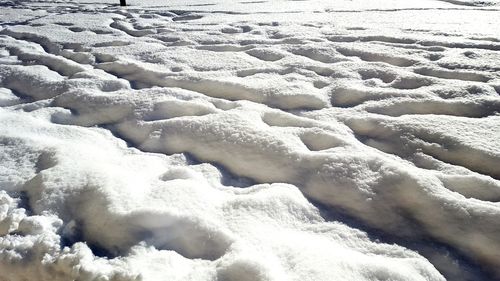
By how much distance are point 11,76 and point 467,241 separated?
79.7 inches

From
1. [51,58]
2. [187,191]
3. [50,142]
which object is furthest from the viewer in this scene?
[51,58]

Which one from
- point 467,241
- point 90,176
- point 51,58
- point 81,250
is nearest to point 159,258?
point 81,250

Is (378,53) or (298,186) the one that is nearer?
(298,186)

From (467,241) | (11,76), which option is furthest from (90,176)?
(11,76)

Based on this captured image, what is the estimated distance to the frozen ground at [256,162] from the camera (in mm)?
801

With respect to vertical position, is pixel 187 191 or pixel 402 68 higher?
pixel 402 68

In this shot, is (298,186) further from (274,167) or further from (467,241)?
(467,241)

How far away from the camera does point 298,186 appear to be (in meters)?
1.02

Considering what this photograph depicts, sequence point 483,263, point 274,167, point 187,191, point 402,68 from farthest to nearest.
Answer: point 402,68 → point 274,167 → point 187,191 → point 483,263

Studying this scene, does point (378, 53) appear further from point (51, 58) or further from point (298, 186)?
point (51, 58)

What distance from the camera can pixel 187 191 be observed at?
3.22ft

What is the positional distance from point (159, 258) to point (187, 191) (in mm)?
219

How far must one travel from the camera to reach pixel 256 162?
112 cm

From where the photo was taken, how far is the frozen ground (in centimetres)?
80
